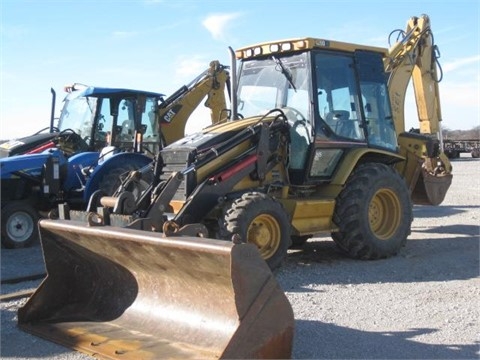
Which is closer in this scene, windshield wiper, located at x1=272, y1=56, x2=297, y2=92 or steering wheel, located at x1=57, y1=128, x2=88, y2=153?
windshield wiper, located at x1=272, y1=56, x2=297, y2=92

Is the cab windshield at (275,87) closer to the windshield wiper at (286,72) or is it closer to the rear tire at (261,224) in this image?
the windshield wiper at (286,72)

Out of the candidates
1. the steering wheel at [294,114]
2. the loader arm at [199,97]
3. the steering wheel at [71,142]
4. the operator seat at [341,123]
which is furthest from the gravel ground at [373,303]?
the loader arm at [199,97]

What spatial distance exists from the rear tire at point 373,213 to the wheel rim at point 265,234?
1179 mm

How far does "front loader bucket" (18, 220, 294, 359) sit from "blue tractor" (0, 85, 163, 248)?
3284mm

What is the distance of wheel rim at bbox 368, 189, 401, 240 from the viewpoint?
8.16m

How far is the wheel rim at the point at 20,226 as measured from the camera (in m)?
8.94

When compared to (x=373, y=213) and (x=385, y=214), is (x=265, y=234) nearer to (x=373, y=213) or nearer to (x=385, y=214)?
(x=373, y=213)

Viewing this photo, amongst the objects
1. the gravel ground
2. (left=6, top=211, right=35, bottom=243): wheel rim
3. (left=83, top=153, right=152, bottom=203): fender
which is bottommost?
the gravel ground

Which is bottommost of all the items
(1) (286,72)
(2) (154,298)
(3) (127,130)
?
(2) (154,298)

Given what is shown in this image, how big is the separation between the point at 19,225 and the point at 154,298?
15.6 ft

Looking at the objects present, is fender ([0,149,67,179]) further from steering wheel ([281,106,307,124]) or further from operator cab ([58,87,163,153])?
steering wheel ([281,106,307,124])

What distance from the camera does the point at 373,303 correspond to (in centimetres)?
574

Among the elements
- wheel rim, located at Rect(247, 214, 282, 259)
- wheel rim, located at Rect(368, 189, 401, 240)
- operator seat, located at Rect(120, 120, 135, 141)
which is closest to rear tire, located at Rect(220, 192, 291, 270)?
wheel rim, located at Rect(247, 214, 282, 259)

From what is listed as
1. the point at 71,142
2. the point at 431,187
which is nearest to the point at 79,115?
the point at 71,142
